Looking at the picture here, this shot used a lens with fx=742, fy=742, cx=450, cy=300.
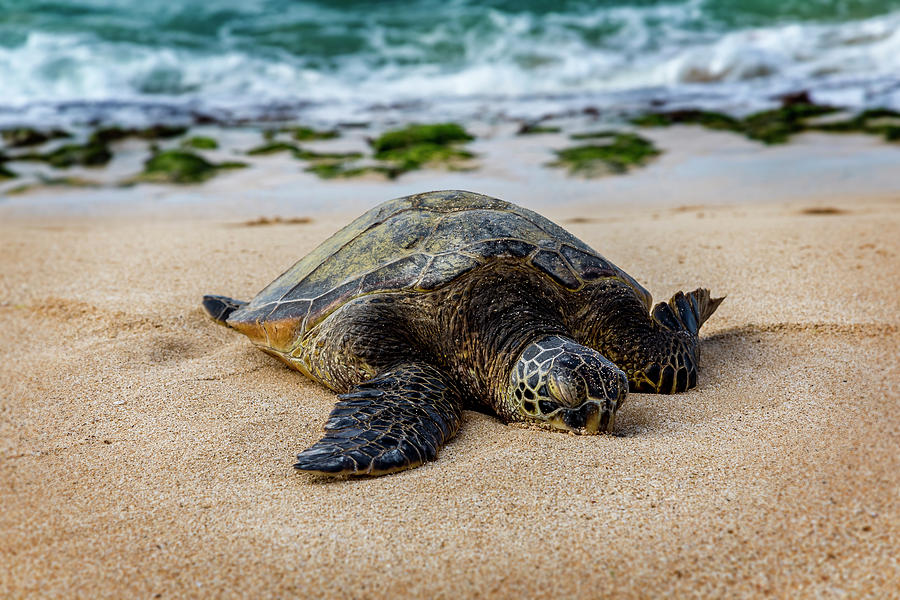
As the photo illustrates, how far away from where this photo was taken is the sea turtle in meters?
2.55

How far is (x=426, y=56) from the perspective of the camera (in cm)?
1555

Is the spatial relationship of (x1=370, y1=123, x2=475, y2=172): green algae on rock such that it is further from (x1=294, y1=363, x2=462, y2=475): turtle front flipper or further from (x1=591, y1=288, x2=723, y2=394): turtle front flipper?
(x1=294, y1=363, x2=462, y2=475): turtle front flipper

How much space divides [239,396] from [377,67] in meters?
13.2

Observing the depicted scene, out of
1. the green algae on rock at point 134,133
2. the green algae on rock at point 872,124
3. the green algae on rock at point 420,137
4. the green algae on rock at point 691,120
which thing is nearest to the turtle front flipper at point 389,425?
the green algae on rock at point 420,137

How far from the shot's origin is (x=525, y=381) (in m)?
2.63

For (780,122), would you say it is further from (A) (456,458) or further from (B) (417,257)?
(A) (456,458)

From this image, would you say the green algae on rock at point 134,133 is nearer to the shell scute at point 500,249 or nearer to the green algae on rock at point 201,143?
the green algae on rock at point 201,143

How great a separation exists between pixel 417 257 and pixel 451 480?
1071mm

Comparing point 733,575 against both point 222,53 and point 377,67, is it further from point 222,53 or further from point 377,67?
point 222,53

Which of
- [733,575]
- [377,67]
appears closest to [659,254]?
[733,575]

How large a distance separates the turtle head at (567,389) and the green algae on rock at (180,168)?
5.87 m

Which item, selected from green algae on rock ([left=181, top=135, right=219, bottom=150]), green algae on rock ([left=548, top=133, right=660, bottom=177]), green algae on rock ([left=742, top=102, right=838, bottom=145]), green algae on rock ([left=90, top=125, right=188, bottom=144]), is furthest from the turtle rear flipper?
green algae on rock ([left=90, top=125, right=188, bottom=144])

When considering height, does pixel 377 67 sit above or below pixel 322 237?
above

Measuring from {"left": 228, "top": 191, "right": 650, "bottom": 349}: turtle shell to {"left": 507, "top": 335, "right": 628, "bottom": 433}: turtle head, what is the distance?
0.46 metres
